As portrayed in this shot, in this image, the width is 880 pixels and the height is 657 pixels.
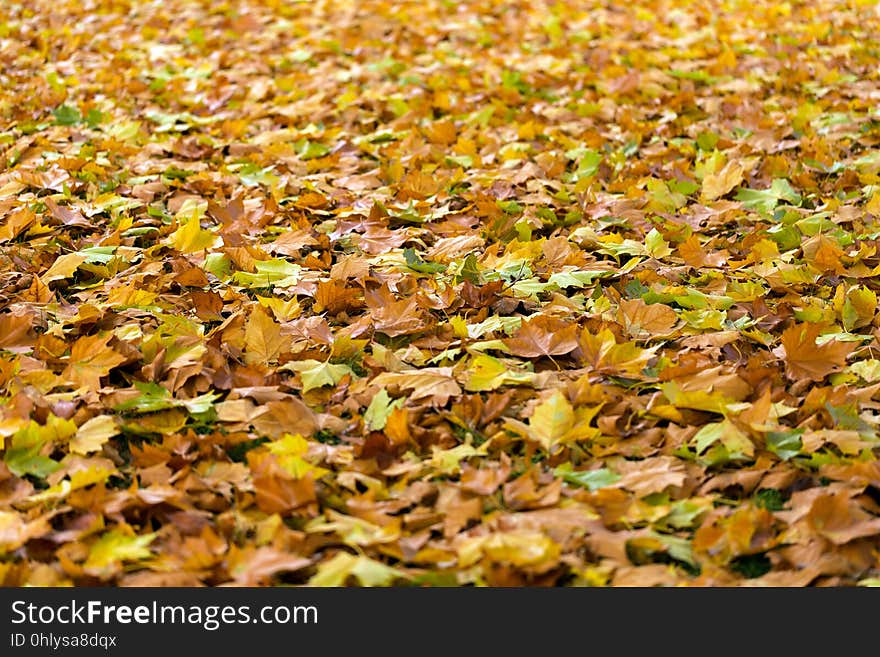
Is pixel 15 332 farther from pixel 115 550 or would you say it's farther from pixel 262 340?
pixel 115 550

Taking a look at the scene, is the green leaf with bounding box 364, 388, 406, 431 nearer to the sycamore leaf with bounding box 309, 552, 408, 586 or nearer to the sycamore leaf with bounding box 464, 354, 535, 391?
the sycamore leaf with bounding box 464, 354, 535, 391

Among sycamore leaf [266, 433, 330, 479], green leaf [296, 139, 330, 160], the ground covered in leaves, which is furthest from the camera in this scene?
green leaf [296, 139, 330, 160]

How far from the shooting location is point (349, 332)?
2422 mm

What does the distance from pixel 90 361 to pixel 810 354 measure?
170 centimetres

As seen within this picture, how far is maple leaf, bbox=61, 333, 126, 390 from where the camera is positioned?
2189 mm

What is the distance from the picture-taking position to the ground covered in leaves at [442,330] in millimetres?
1772

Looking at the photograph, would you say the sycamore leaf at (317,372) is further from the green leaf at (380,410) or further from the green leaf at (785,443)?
the green leaf at (785,443)

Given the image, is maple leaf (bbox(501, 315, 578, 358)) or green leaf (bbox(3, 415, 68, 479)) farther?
maple leaf (bbox(501, 315, 578, 358))

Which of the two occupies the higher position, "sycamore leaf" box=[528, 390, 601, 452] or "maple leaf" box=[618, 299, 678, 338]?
"maple leaf" box=[618, 299, 678, 338]

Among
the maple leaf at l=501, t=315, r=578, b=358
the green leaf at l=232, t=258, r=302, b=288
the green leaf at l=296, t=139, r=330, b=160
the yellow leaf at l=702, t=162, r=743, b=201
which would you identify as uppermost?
the green leaf at l=296, t=139, r=330, b=160

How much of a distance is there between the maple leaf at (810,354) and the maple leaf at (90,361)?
61.8 inches

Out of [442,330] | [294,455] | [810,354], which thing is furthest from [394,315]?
[810,354]

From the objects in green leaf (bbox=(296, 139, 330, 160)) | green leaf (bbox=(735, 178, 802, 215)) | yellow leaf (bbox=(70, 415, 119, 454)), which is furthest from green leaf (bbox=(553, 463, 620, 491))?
green leaf (bbox=(296, 139, 330, 160))

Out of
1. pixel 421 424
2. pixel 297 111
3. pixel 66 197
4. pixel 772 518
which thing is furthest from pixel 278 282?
pixel 297 111
